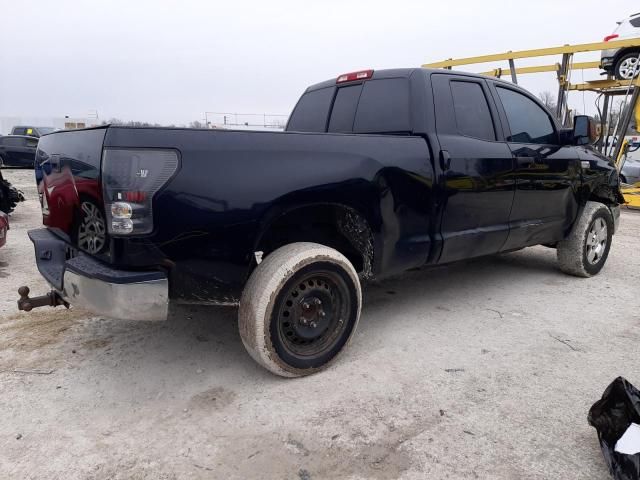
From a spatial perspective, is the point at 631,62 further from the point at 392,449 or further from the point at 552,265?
the point at 392,449

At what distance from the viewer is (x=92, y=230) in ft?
8.19

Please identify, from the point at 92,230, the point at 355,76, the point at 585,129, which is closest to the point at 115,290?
the point at 92,230

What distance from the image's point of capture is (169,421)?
7.93 feet

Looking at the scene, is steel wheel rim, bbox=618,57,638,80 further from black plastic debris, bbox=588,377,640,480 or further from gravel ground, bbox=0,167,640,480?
black plastic debris, bbox=588,377,640,480

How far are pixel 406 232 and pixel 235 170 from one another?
1333 millimetres

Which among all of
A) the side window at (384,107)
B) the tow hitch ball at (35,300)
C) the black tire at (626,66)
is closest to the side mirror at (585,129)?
the side window at (384,107)

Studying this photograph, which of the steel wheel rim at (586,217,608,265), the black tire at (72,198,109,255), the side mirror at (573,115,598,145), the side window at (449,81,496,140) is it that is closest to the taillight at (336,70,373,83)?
the side window at (449,81,496,140)

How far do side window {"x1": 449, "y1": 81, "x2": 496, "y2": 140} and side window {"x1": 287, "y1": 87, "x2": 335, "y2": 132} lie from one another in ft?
3.60

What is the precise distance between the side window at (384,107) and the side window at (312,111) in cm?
46

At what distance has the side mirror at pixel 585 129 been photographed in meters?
4.34

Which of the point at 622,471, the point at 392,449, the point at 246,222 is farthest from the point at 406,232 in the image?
the point at 622,471

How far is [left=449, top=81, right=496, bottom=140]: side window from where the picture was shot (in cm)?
371

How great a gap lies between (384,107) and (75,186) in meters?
2.23

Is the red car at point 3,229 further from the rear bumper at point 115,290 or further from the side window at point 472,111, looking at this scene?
the side window at point 472,111
